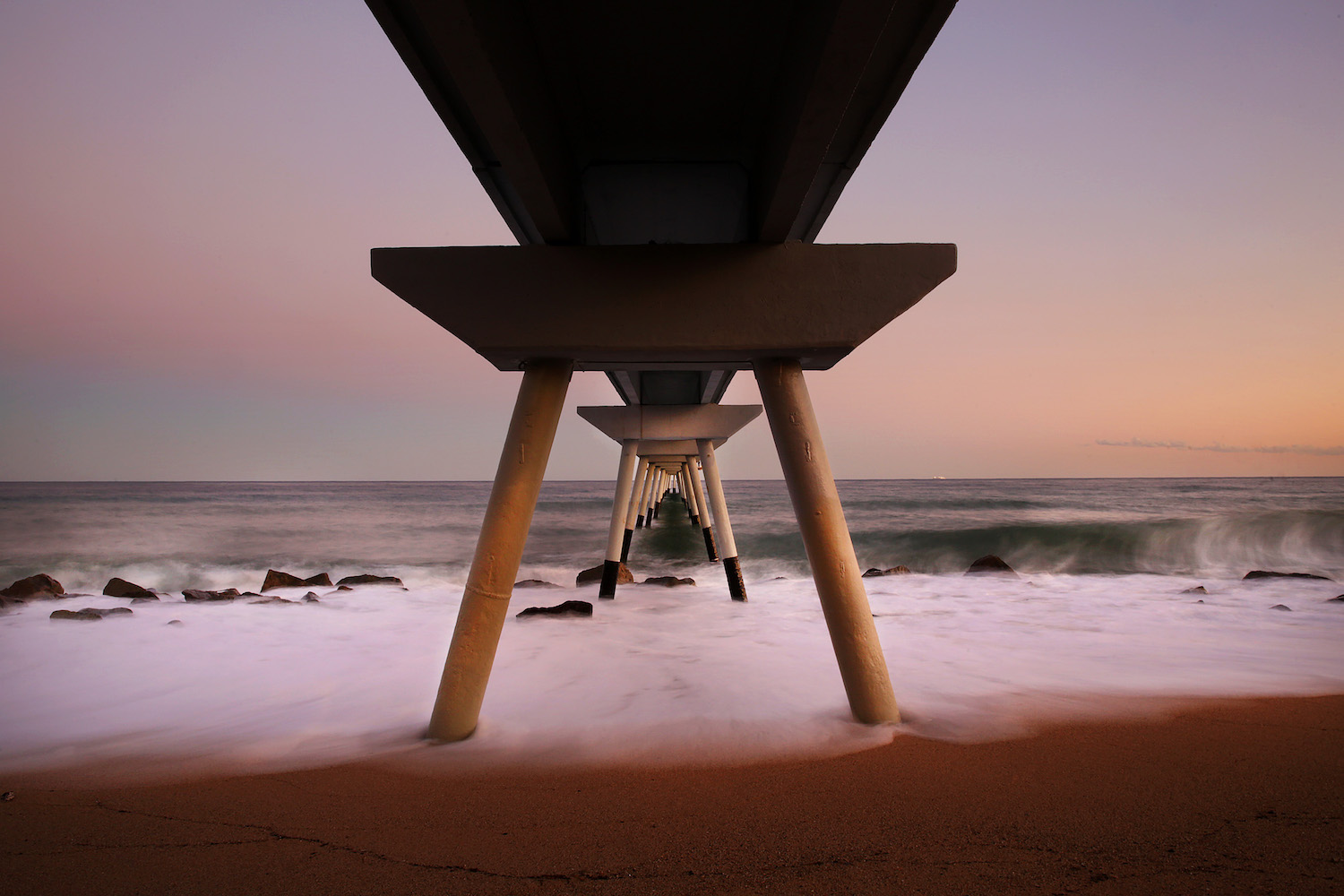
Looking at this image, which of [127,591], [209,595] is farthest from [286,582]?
[127,591]

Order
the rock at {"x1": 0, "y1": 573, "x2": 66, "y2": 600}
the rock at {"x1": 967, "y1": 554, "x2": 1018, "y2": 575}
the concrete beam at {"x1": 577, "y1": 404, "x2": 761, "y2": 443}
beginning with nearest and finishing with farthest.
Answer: the rock at {"x1": 0, "y1": 573, "x2": 66, "y2": 600}
the concrete beam at {"x1": 577, "y1": 404, "x2": 761, "y2": 443}
the rock at {"x1": 967, "y1": 554, "x2": 1018, "y2": 575}

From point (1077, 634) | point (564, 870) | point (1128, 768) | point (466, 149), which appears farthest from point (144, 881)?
point (1077, 634)

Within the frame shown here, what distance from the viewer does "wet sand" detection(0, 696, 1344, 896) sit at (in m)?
1.85

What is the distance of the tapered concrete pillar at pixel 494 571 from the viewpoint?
9.96 feet

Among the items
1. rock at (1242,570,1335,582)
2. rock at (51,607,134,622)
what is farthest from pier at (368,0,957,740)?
rock at (1242,570,1335,582)

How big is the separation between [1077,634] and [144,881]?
7790 mm

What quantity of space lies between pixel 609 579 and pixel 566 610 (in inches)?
61.7

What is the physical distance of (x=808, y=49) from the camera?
215 centimetres

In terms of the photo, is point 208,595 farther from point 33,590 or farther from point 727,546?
point 727,546

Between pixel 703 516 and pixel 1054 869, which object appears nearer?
pixel 1054 869

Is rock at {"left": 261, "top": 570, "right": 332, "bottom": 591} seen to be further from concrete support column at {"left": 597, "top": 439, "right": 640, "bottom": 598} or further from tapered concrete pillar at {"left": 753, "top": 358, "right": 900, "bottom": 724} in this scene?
tapered concrete pillar at {"left": 753, "top": 358, "right": 900, "bottom": 724}

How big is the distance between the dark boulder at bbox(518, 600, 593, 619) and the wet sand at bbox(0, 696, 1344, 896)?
14.8ft

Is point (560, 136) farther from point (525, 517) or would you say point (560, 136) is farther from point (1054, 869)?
point (1054, 869)

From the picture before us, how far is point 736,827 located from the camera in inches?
85.3
